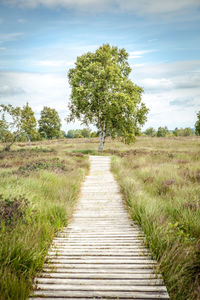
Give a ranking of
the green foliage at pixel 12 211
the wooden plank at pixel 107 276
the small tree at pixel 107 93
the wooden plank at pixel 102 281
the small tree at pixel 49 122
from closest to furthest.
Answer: the wooden plank at pixel 102 281 < the wooden plank at pixel 107 276 < the green foliage at pixel 12 211 < the small tree at pixel 107 93 < the small tree at pixel 49 122

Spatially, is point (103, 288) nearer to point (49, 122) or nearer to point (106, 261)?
point (106, 261)

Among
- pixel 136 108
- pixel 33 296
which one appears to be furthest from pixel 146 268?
pixel 136 108

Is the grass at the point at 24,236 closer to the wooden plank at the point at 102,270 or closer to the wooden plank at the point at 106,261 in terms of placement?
the wooden plank at the point at 102,270

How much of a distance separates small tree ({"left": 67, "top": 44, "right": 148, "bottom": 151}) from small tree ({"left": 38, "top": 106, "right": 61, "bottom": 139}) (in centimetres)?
3383

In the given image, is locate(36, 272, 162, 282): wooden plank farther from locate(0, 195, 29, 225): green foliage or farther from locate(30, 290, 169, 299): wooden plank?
locate(0, 195, 29, 225): green foliage

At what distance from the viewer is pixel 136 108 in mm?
19516

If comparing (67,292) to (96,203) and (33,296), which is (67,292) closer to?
(33,296)

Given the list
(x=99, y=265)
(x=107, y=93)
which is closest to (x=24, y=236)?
(x=99, y=265)

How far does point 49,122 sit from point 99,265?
173 ft

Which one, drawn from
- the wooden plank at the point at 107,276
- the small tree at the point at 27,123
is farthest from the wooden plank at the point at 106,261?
the small tree at the point at 27,123

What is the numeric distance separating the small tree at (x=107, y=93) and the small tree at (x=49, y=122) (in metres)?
33.8

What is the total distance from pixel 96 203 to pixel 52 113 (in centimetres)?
4949

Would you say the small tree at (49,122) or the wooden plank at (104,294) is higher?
the small tree at (49,122)

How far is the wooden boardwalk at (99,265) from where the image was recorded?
252 centimetres
